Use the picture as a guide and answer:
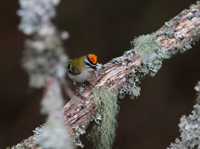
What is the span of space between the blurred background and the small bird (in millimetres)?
745

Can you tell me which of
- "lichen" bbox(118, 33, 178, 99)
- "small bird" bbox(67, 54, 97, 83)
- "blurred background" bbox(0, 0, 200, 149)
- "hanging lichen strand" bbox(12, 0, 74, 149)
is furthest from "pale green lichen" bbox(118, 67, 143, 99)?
"blurred background" bbox(0, 0, 200, 149)

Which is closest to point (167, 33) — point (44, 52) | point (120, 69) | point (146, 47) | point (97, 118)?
point (146, 47)

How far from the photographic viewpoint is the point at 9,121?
6.81ft

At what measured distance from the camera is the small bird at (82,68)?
113 cm

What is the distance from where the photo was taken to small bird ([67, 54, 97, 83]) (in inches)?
44.7

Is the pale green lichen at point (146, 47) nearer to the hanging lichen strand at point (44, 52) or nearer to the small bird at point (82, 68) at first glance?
the small bird at point (82, 68)

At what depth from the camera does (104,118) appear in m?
1.04

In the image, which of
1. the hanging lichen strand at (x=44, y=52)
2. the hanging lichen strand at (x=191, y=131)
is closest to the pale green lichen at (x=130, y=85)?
the hanging lichen strand at (x=191, y=131)

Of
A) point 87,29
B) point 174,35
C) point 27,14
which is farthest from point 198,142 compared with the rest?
point 87,29

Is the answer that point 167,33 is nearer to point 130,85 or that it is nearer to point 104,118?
point 130,85

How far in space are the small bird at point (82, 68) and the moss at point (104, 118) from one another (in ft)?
0.33

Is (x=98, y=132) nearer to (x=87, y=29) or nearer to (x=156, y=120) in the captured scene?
(x=87, y=29)

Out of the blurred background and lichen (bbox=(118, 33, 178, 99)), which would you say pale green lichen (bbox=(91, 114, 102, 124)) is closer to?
lichen (bbox=(118, 33, 178, 99))

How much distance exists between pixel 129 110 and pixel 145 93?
0.62 feet
